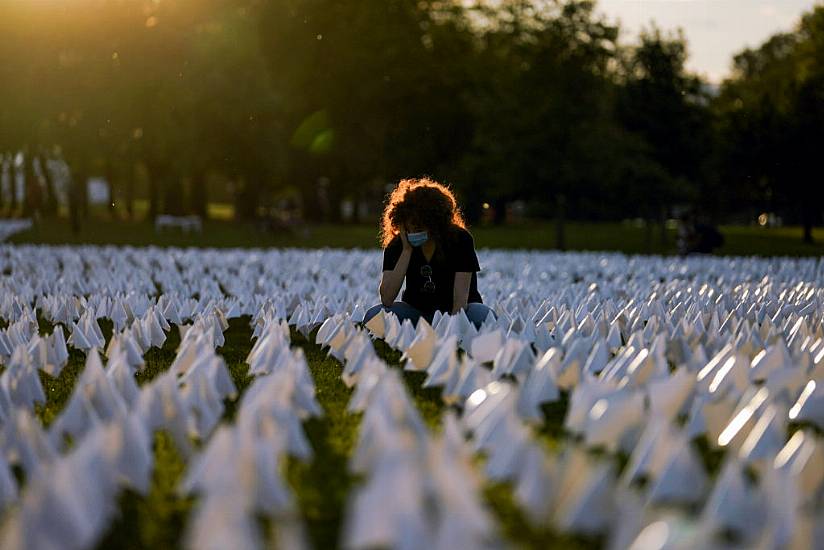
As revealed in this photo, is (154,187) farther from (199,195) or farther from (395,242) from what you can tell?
(395,242)

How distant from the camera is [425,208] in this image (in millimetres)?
8602

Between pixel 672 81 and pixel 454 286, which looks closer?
pixel 454 286

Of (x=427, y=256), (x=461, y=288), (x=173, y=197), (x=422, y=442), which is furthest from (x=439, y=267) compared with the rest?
(x=173, y=197)

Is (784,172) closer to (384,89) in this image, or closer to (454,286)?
(384,89)

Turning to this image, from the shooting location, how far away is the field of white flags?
3309 mm

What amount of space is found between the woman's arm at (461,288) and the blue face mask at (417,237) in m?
0.38

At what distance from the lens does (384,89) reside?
5478cm

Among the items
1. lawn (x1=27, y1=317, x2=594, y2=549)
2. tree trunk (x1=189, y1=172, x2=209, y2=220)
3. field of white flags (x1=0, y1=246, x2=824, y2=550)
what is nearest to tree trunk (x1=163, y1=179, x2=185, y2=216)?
tree trunk (x1=189, y1=172, x2=209, y2=220)

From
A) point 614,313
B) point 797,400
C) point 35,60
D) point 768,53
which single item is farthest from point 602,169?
point 768,53

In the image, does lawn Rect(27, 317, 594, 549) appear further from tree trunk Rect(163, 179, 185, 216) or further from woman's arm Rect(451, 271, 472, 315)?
tree trunk Rect(163, 179, 185, 216)

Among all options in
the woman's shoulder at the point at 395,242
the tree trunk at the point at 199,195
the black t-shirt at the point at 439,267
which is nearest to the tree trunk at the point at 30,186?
the tree trunk at the point at 199,195

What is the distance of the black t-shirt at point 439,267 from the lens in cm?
881

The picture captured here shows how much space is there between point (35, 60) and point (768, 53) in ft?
199

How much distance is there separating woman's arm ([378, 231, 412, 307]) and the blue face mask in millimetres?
70
